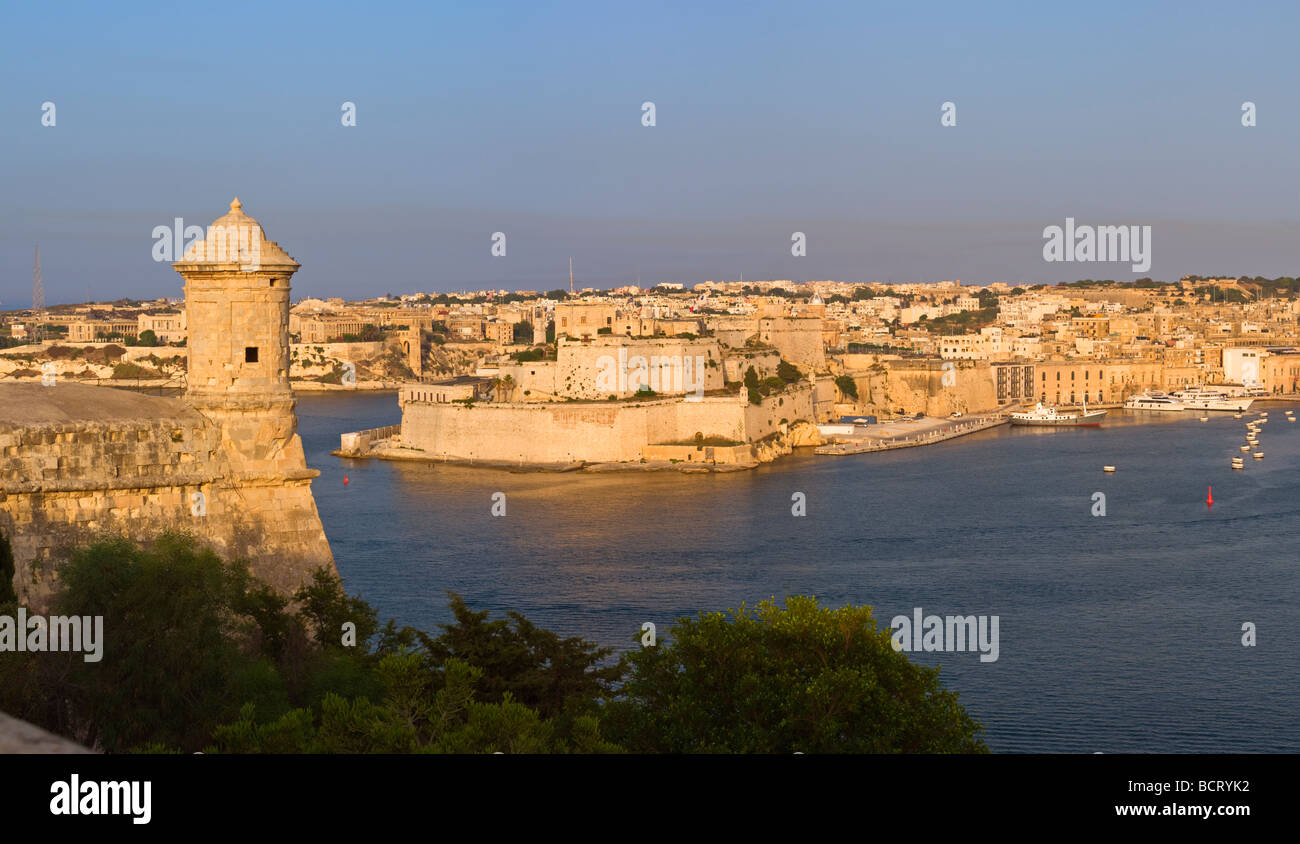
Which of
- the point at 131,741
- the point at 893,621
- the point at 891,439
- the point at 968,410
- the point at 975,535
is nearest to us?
the point at 131,741

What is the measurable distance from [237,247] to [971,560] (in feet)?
35.9

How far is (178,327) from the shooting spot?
148 feet

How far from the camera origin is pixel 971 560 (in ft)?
46.8

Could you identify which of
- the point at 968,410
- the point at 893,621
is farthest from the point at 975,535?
the point at 968,410

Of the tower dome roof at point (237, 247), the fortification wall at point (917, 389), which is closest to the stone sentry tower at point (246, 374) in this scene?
the tower dome roof at point (237, 247)

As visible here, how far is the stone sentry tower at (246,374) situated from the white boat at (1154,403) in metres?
34.4

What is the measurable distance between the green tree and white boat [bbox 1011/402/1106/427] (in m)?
28.6

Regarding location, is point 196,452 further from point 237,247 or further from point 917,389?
point 917,389

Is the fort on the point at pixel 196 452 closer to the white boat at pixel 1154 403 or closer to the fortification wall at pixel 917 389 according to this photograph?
the fortification wall at pixel 917 389

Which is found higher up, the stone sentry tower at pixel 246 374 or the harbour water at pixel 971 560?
the stone sentry tower at pixel 246 374

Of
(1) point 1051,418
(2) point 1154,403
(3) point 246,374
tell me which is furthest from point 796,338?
(3) point 246,374

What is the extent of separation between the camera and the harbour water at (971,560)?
8984 mm
